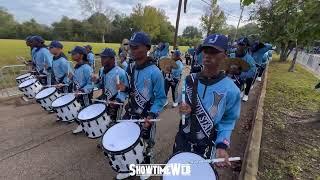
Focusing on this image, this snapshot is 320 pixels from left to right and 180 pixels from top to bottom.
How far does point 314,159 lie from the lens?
19.2 feet

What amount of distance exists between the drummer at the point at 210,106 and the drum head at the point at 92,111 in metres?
2.12

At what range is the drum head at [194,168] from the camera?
272cm

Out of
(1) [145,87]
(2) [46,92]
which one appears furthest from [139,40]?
(2) [46,92]

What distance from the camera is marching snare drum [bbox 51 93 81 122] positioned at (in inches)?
248

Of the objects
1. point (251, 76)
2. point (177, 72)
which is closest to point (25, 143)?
point (177, 72)

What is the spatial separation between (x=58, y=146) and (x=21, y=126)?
5.99 feet

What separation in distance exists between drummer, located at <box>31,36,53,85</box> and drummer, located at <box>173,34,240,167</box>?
662 cm

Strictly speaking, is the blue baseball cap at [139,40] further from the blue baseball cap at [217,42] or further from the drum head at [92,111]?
the drum head at [92,111]

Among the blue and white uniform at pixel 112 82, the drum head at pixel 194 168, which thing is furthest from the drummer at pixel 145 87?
the drum head at pixel 194 168

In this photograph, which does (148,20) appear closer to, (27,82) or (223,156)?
(27,82)

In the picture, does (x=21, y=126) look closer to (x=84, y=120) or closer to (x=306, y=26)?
(x=84, y=120)

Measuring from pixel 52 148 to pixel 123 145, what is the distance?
310 centimetres

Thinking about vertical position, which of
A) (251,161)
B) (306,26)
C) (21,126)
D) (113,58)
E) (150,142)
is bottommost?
(21,126)

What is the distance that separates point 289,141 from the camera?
6.79 metres
